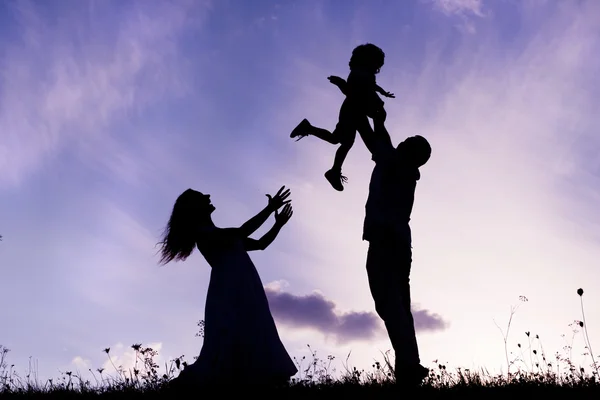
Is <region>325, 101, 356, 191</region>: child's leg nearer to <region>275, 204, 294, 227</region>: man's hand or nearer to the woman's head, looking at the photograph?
<region>275, 204, 294, 227</region>: man's hand

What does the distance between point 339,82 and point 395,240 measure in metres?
2.18

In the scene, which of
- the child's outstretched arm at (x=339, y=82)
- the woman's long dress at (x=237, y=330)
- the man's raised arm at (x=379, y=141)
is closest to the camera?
the woman's long dress at (x=237, y=330)

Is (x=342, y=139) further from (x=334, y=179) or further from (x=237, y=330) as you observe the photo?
(x=237, y=330)

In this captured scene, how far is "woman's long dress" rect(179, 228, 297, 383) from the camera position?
7301 mm

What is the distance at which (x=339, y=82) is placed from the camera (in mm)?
8164

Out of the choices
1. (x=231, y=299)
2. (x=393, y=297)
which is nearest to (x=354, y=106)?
(x=393, y=297)

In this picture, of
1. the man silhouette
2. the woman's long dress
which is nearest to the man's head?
the man silhouette

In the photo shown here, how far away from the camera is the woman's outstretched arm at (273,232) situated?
7.97 m

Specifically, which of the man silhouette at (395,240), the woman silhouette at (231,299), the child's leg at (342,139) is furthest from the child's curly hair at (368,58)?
the woman silhouette at (231,299)

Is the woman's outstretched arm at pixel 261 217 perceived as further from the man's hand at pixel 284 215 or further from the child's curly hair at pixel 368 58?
the child's curly hair at pixel 368 58

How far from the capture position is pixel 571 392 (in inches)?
286

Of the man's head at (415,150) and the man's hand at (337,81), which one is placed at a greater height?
the man's hand at (337,81)

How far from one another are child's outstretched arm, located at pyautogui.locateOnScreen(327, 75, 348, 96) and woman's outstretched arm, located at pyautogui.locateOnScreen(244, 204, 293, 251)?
5.16 feet

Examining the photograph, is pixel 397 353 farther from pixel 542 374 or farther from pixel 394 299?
pixel 542 374
